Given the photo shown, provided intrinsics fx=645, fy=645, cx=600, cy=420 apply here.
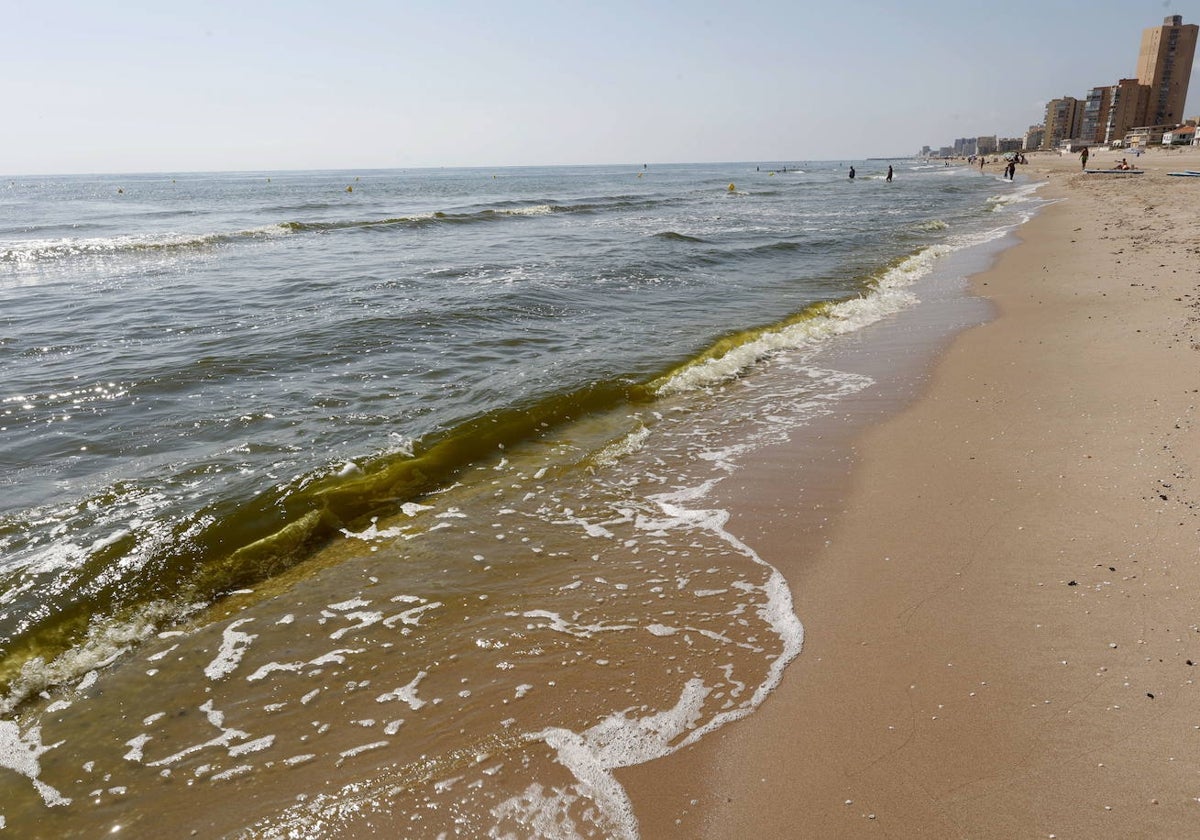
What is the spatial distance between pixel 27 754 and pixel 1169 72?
222 m

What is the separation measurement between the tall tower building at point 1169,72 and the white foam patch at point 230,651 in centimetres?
21302

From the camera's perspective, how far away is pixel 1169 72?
154 meters

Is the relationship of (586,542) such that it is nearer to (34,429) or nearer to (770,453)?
(770,453)

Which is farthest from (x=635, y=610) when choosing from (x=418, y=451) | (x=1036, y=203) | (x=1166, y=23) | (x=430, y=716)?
(x=1166, y=23)

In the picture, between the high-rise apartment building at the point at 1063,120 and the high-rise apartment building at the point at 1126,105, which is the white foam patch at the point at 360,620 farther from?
the high-rise apartment building at the point at 1063,120

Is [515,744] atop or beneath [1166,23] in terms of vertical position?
beneath

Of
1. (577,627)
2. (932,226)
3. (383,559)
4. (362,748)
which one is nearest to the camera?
(362,748)

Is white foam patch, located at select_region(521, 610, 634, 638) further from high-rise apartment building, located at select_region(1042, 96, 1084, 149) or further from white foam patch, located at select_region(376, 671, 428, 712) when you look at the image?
high-rise apartment building, located at select_region(1042, 96, 1084, 149)

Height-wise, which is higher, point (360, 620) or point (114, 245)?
point (114, 245)

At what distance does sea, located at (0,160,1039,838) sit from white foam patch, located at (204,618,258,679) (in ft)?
0.07

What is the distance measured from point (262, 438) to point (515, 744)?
533 cm

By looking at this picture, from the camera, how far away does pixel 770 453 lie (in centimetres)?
657

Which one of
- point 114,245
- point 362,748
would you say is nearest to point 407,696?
point 362,748

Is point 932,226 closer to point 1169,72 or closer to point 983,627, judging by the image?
point 983,627
